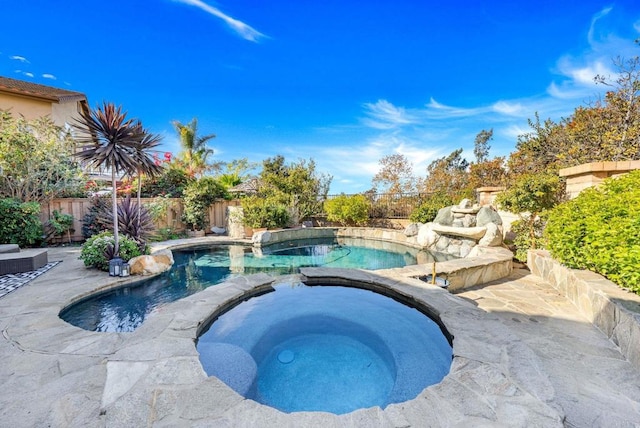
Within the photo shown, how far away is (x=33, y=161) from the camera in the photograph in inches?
292

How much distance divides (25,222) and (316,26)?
1003 centimetres

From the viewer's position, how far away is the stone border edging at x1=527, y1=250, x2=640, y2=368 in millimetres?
2379

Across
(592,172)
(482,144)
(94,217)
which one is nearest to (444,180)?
(592,172)

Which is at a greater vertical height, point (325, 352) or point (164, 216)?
point (164, 216)

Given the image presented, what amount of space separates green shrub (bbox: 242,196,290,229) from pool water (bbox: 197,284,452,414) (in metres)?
6.64

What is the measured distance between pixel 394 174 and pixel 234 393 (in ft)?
50.0

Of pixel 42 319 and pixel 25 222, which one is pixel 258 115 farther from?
pixel 42 319

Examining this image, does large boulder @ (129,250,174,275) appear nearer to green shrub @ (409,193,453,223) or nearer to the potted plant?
the potted plant

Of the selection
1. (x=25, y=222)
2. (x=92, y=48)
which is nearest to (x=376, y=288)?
(x=25, y=222)

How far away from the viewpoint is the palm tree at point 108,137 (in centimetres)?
488

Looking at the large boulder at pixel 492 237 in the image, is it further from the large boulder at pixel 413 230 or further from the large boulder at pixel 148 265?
the large boulder at pixel 148 265

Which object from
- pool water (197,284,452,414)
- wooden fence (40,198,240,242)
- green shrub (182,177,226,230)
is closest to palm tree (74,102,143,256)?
pool water (197,284,452,414)

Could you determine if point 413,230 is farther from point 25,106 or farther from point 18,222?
point 25,106

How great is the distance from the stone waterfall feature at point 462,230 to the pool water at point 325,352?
16.1 ft
